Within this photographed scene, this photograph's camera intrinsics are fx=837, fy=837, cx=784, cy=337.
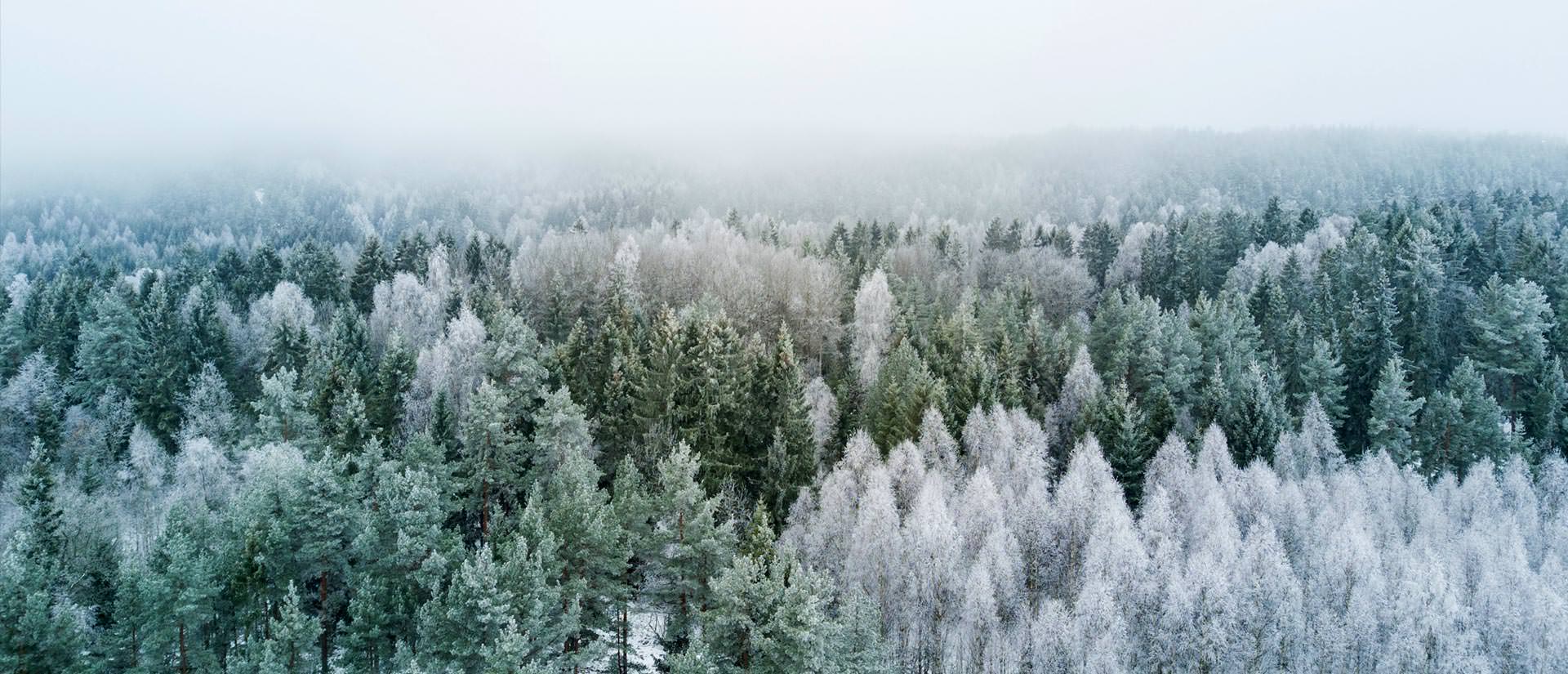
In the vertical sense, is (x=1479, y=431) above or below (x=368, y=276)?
below

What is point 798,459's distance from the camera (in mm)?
47594

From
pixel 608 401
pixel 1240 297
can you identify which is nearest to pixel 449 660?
pixel 608 401

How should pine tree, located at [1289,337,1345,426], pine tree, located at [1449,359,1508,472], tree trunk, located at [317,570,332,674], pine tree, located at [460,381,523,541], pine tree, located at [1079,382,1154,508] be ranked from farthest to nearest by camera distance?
pine tree, located at [1289,337,1345,426] < pine tree, located at [1449,359,1508,472] < pine tree, located at [1079,382,1154,508] < pine tree, located at [460,381,523,541] < tree trunk, located at [317,570,332,674]

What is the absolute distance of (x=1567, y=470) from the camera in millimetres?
49125

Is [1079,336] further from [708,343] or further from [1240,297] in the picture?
[708,343]

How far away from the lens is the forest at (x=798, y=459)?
120 ft

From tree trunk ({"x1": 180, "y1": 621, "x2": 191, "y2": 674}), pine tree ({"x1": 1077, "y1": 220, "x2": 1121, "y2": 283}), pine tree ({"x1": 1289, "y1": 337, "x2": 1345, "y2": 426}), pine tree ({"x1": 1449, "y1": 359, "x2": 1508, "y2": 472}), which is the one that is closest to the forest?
tree trunk ({"x1": 180, "y1": 621, "x2": 191, "y2": 674})

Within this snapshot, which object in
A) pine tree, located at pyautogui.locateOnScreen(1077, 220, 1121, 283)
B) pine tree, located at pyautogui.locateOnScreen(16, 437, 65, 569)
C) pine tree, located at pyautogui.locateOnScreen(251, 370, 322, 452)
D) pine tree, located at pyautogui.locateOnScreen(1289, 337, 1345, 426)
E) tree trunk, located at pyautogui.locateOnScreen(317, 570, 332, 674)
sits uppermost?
pine tree, located at pyautogui.locateOnScreen(1077, 220, 1121, 283)

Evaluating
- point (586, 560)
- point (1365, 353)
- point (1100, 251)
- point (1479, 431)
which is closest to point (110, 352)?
point (586, 560)

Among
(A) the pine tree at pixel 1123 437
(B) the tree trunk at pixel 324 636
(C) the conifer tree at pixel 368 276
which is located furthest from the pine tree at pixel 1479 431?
(C) the conifer tree at pixel 368 276

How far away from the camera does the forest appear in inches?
1441

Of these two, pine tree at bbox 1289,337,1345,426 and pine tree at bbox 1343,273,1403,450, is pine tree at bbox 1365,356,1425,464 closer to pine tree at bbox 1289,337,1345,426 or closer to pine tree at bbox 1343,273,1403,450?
pine tree at bbox 1289,337,1345,426

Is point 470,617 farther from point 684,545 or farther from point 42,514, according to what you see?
point 42,514

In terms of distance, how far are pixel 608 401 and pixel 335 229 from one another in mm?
118701
